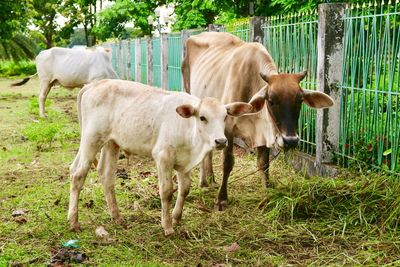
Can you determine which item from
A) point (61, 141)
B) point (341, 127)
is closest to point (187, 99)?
point (341, 127)

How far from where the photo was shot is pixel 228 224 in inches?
197

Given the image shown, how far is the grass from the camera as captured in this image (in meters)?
4.23

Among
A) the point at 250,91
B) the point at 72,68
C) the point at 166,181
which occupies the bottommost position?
the point at 166,181

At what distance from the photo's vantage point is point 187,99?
184 inches

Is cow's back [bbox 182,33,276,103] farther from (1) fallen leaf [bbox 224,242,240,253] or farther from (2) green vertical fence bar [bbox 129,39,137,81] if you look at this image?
(2) green vertical fence bar [bbox 129,39,137,81]

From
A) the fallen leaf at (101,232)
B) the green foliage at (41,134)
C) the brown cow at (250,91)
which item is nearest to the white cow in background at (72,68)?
the green foliage at (41,134)

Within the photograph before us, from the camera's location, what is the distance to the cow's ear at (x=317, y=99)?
5.06 metres

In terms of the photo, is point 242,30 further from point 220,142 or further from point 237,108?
point 220,142

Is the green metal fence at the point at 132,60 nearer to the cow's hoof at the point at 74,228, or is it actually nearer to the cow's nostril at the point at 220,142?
the cow's hoof at the point at 74,228

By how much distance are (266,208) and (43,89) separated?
26.8ft

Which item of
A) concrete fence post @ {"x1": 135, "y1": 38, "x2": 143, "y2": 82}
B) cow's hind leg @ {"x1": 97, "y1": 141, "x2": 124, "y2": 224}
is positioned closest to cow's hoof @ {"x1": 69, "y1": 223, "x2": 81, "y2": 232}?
cow's hind leg @ {"x1": 97, "y1": 141, "x2": 124, "y2": 224}

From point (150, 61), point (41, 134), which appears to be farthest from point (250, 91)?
point (150, 61)

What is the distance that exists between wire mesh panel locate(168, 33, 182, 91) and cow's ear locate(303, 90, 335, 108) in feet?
22.1

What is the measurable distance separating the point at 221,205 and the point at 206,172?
111cm
